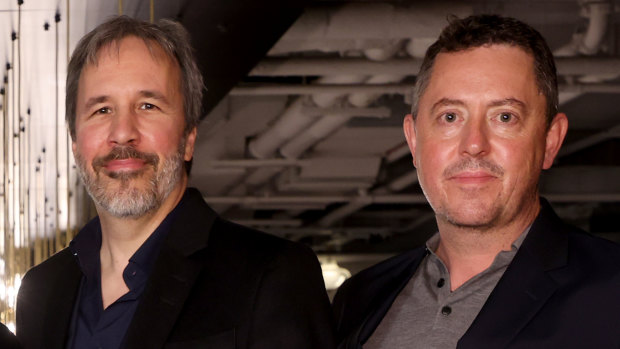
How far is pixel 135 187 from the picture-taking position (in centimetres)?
210

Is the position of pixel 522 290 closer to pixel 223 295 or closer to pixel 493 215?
pixel 493 215

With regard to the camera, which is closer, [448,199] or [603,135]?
[448,199]

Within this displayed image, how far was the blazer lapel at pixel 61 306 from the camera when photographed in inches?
84.0

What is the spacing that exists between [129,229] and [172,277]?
158mm

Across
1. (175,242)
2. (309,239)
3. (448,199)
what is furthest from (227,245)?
(309,239)

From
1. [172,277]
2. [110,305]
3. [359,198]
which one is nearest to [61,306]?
[110,305]

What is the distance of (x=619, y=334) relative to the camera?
1.89m

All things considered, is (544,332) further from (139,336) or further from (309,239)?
(309,239)

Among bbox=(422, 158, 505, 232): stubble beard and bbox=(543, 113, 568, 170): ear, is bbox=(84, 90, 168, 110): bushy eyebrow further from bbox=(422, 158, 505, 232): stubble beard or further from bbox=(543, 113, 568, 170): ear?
bbox=(543, 113, 568, 170): ear

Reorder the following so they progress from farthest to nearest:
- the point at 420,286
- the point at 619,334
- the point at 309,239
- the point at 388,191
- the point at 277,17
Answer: the point at 309,239 → the point at 388,191 → the point at 277,17 → the point at 420,286 → the point at 619,334

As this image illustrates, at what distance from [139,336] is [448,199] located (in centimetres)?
65

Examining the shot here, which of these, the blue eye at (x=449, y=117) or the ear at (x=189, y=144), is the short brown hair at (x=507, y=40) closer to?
the blue eye at (x=449, y=117)

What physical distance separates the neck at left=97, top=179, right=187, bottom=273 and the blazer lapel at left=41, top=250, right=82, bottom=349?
105 mm

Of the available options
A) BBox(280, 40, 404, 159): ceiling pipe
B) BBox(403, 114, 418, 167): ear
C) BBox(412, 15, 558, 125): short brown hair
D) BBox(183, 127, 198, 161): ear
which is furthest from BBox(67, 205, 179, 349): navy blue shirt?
BBox(280, 40, 404, 159): ceiling pipe
